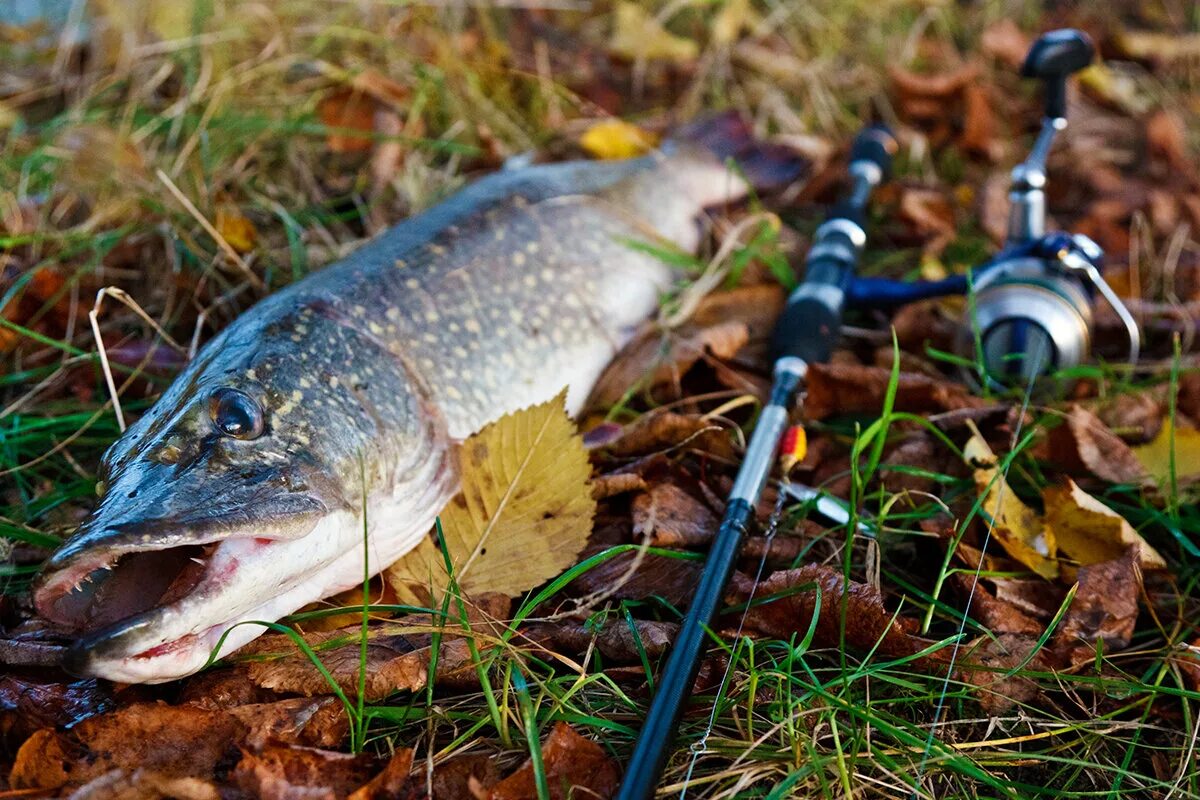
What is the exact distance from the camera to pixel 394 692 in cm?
173

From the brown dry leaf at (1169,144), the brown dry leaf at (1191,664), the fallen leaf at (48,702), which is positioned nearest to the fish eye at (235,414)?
the fallen leaf at (48,702)

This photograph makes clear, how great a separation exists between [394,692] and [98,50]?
341cm

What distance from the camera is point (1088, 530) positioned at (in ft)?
6.87

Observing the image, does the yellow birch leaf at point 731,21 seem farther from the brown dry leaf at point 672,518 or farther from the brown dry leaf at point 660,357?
the brown dry leaf at point 672,518

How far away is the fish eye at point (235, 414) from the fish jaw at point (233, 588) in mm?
218

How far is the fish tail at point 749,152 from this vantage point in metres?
3.54

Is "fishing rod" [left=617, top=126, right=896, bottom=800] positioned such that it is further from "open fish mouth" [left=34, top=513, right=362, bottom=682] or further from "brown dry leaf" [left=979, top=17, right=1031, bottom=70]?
"brown dry leaf" [left=979, top=17, right=1031, bottom=70]

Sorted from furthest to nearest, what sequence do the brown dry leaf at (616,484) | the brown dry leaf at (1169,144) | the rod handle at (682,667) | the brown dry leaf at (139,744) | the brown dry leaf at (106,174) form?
the brown dry leaf at (1169,144) → the brown dry leaf at (106,174) → the brown dry leaf at (616,484) → the brown dry leaf at (139,744) → the rod handle at (682,667)

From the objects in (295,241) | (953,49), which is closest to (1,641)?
(295,241)

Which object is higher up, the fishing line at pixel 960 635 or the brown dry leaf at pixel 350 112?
the brown dry leaf at pixel 350 112

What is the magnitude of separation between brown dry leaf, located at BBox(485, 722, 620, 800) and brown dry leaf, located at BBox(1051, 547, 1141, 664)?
0.95 metres

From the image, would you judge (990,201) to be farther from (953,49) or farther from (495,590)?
(495,590)

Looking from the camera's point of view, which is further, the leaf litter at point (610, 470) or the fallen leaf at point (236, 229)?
the fallen leaf at point (236, 229)

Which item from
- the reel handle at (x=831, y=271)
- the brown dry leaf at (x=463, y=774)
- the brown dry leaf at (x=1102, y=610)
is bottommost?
the brown dry leaf at (x=1102, y=610)
